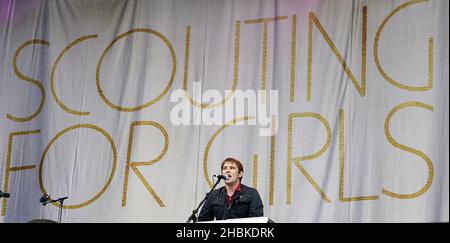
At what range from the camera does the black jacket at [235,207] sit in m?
5.23

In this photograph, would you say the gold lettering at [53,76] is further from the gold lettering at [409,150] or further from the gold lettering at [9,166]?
the gold lettering at [409,150]

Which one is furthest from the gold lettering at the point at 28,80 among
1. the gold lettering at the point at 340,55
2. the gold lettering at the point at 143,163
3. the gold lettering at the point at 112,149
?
the gold lettering at the point at 340,55

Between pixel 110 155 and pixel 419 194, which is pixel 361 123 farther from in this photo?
pixel 110 155

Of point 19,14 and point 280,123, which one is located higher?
point 19,14

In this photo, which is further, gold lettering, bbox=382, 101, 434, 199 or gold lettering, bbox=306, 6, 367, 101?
gold lettering, bbox=306, 6, 367, 101

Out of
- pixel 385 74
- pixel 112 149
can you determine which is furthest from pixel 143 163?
pixel 385 74

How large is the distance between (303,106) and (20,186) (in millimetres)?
2725

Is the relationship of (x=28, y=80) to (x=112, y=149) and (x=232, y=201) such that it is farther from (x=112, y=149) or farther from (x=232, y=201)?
(x=232, y=201)

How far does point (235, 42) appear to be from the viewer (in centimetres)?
638

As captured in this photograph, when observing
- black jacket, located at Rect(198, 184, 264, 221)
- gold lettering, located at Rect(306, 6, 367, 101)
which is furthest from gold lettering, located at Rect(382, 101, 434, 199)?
black jacket, located at Rect(198, 184, 264, 221)

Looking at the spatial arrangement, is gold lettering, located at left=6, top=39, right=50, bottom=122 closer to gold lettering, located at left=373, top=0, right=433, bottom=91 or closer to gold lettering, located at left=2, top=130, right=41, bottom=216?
gold lettering, located at left=2, top=130, right=41, bottom=216

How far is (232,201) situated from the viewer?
5.29m

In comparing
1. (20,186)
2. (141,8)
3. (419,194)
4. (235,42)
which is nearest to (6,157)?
(20,186)

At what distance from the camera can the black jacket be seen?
5.23 m
